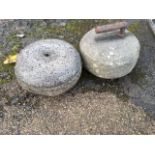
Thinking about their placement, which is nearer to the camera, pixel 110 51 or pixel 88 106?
pixel 110 51

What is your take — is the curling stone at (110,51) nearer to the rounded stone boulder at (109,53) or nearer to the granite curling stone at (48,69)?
the rounded stone boulder at (109,53)

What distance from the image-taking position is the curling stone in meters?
5.05

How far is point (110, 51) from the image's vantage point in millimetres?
5066

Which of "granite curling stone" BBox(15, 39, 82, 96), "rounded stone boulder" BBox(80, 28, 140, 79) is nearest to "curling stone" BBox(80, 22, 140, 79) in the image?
"rounded stone boulder" BBox(80, 28, 140, 79)

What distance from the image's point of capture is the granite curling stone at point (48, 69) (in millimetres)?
4906

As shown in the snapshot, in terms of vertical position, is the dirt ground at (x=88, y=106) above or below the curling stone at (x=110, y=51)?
below

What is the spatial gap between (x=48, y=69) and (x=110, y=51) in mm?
903

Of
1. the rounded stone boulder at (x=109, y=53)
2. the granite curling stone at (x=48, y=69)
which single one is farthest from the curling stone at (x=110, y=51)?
the granite curling stone at (x=48, y=69)

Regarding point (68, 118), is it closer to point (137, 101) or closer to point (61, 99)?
point (61, 99)

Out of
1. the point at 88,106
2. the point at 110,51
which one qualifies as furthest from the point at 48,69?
the point at 110,51

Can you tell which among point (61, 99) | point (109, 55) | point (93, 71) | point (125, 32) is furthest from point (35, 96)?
point (125, 32)

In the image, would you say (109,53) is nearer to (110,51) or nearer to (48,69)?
(110,51)

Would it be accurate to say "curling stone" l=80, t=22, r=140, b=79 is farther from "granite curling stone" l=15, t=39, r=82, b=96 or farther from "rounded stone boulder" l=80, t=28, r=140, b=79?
"granite curling stone" l=15, t=39, r=82, b=96

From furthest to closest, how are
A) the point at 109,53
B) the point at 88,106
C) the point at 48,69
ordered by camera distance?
the point at 88,106
the point at 109,53
the point at 48,69
